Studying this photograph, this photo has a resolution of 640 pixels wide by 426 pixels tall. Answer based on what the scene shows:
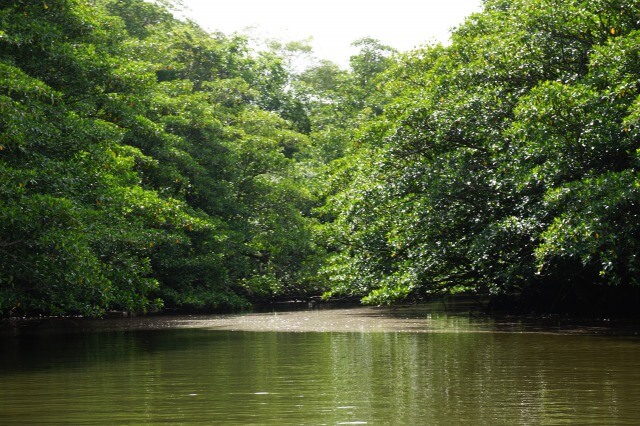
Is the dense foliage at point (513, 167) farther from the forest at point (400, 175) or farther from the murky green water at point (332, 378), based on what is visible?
the murky green water at point (332, 378)

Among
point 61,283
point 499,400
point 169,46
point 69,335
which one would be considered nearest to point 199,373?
point 499,400

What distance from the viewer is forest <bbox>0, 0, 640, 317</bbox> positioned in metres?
19.0

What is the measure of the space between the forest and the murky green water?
2344 millimetres

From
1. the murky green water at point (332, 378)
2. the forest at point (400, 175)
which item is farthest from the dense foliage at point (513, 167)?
the murky green water at point (332, 378)

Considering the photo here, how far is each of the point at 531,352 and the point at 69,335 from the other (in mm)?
12938

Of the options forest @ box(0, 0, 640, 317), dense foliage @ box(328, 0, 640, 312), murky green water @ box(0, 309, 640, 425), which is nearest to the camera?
murky green water @ box(0, 309, 640, 425)

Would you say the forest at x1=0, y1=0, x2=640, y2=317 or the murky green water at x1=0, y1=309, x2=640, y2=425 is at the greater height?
the forest at x1=0, y1=0, x2=640, y2=317

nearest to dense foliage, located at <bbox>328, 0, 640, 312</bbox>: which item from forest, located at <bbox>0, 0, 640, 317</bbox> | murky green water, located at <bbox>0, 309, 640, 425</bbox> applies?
forest, located at <bbox>0, 0, 640, 317</bbox>

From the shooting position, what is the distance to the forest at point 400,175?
1895 centimetres

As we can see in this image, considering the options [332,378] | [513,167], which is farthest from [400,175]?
[332,378]

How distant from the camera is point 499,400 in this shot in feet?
31.3

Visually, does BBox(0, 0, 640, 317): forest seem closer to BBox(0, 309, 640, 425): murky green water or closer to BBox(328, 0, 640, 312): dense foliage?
BBox(328, 0, 640, 312): dense foliage

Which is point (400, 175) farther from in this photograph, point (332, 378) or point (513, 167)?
point (332, 378)

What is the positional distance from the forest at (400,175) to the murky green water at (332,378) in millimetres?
2344
